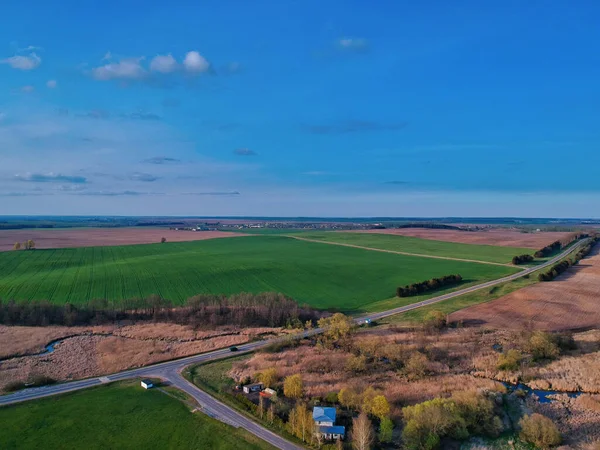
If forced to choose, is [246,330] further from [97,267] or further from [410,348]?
[97,267]

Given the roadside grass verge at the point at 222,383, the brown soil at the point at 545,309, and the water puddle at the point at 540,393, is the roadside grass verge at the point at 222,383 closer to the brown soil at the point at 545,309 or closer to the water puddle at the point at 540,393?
the water puddle at the point at 540,393

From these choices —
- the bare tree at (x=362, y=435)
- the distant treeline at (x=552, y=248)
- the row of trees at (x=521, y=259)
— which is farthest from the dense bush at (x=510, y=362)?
the distant treeline at (x=552, y=248)

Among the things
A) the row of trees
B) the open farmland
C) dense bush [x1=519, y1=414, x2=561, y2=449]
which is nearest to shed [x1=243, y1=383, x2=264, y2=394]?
dense bush [x1=519, y1=414, x2=561, y2=449]

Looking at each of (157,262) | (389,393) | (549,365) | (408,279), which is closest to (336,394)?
(389,393)

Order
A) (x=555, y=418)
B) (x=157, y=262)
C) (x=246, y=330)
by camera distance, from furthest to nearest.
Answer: (x=157, y=262), (x=246, y=330), (x=555, y=418)

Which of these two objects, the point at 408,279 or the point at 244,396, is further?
the point at 408,279

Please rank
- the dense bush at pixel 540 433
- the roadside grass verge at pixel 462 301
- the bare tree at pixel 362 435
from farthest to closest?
the roadside grass verge at pixel 462 301 → the dense bush at pixel 540 433 → the bare tree at pixel 362 435

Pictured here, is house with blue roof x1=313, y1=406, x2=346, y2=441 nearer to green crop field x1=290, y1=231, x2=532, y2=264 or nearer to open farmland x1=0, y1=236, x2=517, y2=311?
open farmland x1=0, y1=236, x2=517, y2=311
